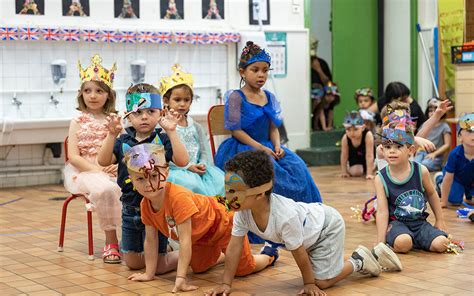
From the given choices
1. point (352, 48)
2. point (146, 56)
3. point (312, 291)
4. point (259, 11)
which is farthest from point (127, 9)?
point (312, 291)

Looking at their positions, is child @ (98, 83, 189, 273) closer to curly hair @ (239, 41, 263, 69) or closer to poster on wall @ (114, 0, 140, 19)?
curly hair @ (239, 41, 263, 69)

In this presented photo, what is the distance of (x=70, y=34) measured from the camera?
8.77 meters

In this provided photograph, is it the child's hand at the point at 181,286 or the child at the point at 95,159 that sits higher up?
the child at the point at 95,159

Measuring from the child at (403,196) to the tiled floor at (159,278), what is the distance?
0.12 metres

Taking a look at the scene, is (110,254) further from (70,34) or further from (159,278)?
(70,34)

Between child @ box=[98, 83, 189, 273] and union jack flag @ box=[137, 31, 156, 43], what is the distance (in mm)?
4497

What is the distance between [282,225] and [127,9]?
5.78m

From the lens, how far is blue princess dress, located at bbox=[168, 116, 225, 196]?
5148 millimetres

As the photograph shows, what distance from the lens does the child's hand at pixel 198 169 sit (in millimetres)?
5301

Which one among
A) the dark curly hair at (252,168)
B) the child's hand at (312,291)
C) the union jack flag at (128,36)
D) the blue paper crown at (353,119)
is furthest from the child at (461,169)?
the union jack flag at (128,36)

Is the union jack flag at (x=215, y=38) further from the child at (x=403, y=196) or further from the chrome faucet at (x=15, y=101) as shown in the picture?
the child at (x=403, y=196)

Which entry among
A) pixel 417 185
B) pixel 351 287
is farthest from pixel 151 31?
pixel 351 287

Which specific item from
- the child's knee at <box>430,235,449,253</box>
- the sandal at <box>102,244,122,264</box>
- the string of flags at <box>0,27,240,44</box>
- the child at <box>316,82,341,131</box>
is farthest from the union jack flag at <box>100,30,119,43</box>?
the child's knee at <box>430,235,449,253</box>

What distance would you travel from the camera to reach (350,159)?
371 inches
